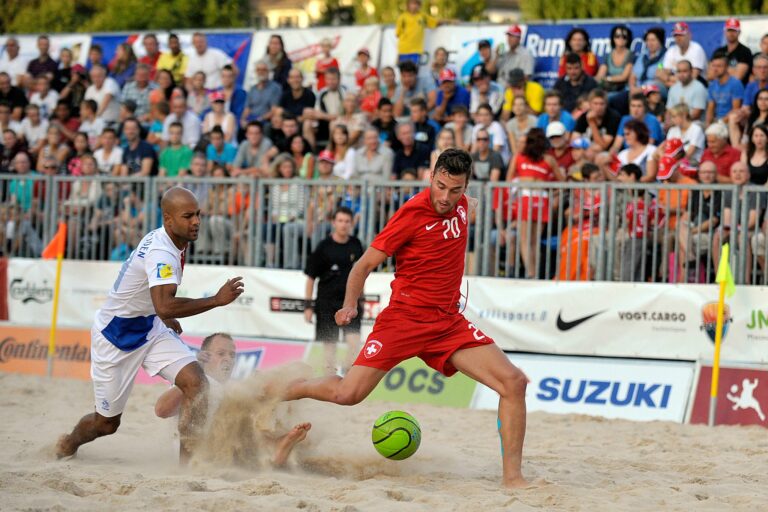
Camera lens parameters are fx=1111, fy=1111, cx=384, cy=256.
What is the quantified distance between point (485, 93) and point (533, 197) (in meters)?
3.20

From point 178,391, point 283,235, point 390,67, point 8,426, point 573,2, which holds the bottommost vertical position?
point 8,426

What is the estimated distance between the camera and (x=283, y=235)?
535 inches

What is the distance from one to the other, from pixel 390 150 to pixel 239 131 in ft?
10.1

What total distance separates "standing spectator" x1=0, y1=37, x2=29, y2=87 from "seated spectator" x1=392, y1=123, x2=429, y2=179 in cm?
787

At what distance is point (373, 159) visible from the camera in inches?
567

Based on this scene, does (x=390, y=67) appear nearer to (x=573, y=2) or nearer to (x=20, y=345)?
(x=20, y=345)

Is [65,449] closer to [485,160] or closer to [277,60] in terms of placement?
[485,160]

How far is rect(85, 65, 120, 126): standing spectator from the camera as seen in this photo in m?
17.7

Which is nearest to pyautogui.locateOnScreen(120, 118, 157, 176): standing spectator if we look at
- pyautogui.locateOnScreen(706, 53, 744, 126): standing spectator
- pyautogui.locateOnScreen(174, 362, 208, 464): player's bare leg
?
pyautogui.locateOnScreen(706, 53, 744, 126): standing spectator

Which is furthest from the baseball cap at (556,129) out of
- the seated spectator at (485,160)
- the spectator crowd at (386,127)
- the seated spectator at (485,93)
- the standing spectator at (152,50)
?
the standing spectator at (152,50)

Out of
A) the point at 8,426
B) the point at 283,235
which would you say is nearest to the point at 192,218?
the point at 8,426

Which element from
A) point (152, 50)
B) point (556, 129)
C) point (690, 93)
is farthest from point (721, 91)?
point (152, 50)

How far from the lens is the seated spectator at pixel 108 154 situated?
16.1 m

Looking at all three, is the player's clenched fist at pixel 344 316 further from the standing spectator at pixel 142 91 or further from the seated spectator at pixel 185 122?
the standing spectator at pixel 142 91
